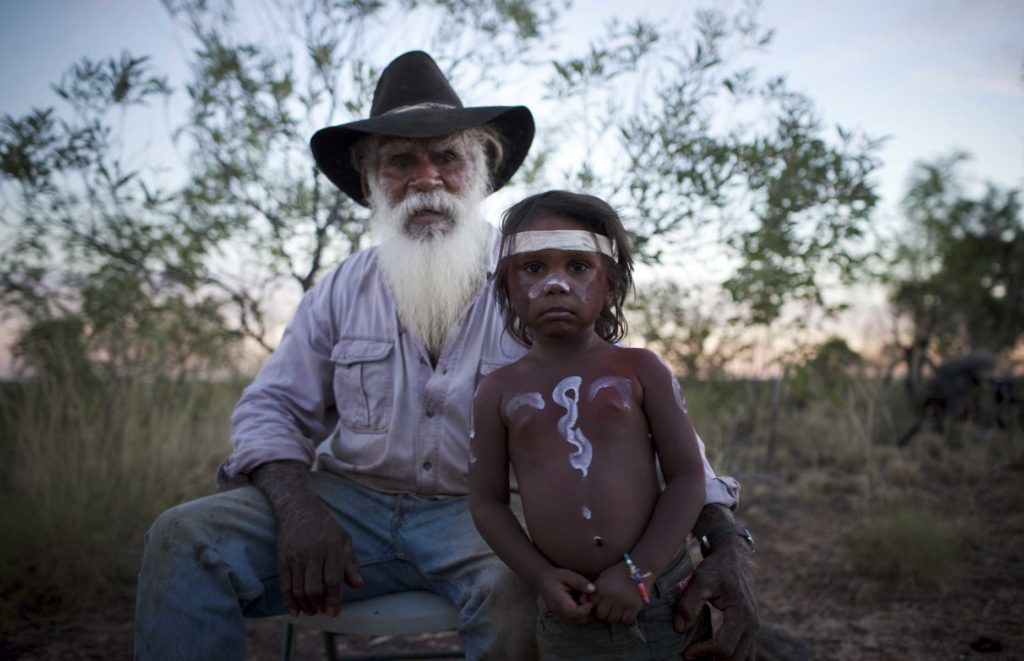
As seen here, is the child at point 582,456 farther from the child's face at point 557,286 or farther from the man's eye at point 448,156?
the man's eye at point 448,156

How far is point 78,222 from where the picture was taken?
154 inches

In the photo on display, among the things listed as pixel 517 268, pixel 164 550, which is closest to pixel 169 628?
pixel 164 550

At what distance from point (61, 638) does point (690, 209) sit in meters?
3.68

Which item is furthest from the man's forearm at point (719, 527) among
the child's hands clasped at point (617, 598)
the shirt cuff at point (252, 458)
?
the shirt cuff at point (252, 458)

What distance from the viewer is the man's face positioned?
2730 millimetres

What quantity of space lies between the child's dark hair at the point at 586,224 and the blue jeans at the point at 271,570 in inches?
29.4

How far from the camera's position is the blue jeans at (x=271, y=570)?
1946mm

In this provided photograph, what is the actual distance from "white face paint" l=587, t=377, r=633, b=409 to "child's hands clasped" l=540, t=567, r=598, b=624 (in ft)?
1.39

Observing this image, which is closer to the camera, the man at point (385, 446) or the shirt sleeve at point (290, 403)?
the man at point (385, 446)

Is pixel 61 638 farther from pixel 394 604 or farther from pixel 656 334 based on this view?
pixel 656 334

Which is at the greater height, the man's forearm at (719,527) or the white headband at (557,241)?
the white headband at (557,241)

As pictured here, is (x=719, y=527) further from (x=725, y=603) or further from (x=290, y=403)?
(x=290, y=403)

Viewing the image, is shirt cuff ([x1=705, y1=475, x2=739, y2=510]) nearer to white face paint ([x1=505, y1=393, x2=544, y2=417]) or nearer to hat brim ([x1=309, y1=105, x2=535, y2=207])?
white face paint ([x1=505, y1=393, x2=544, y2=417])

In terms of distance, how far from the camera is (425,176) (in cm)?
274
